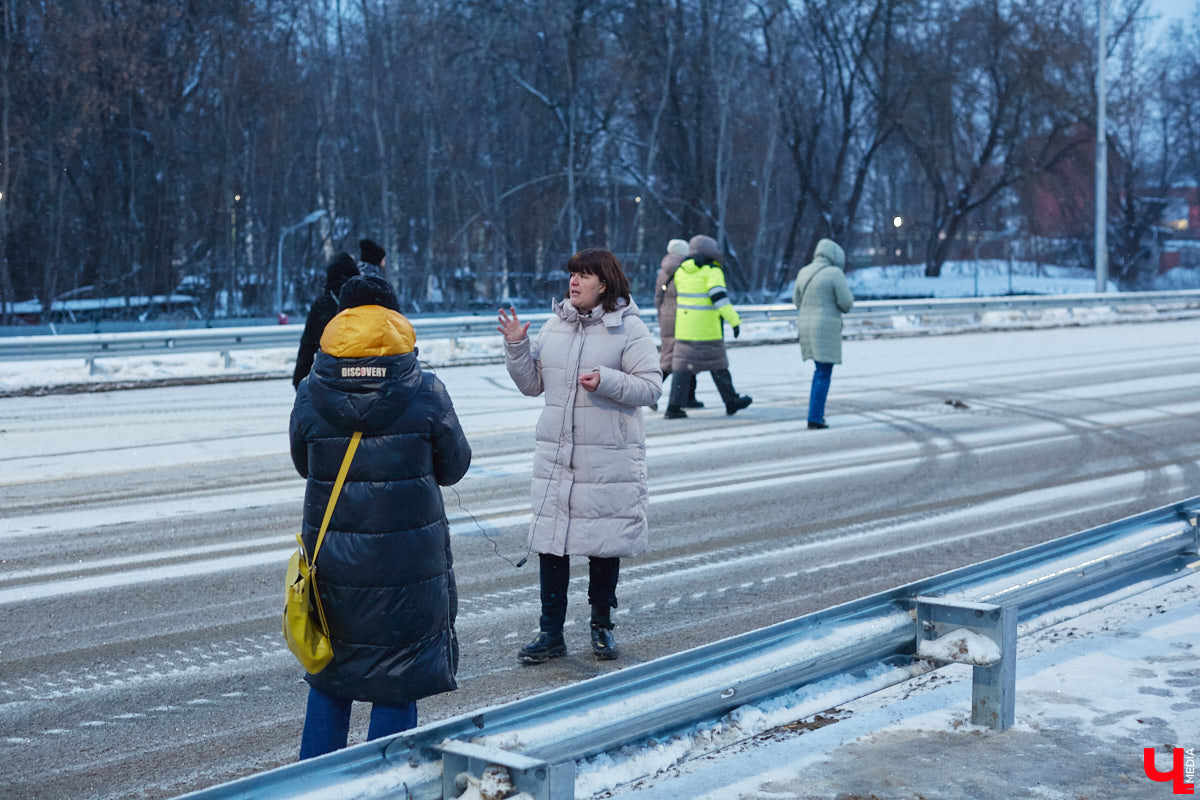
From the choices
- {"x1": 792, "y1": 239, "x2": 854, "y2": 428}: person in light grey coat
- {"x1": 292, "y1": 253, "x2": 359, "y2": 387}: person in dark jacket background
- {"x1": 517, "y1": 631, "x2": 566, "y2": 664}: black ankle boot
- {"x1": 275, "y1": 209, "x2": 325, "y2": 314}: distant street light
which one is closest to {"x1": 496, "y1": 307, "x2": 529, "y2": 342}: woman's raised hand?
{"x1": 517, "y1": 631, "x2": 566, "y2": 664}: black ankle boot

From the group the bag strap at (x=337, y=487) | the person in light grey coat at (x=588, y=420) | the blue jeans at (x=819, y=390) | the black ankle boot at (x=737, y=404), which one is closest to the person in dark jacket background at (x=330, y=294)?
the person in light grey coat at (x=588, y=420)

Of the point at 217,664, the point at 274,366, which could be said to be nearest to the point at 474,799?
the point at 217,664

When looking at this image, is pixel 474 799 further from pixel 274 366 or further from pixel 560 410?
pixel 274 366

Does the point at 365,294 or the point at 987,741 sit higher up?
the point at 365,294

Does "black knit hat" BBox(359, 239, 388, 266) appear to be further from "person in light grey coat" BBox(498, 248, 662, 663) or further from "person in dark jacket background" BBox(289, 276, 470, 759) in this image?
"person in dark jacket background" BBox(289, 276, 470, 759)

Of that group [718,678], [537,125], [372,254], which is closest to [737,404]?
[372,254]

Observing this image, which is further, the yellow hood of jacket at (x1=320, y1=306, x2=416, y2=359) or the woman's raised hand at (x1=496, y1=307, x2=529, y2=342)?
the woman's raised hand at (x1=496, y1=307, x2=529, y2=342)

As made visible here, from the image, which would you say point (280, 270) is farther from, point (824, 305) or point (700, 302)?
point (824, 305)

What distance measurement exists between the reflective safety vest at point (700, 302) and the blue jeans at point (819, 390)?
1001 millimetres

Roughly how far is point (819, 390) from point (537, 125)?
3123 cm

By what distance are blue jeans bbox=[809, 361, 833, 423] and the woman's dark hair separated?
24.1 ft

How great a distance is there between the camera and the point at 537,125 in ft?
139

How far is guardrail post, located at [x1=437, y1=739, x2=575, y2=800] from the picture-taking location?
9.45ft

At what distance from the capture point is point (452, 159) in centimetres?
4203
